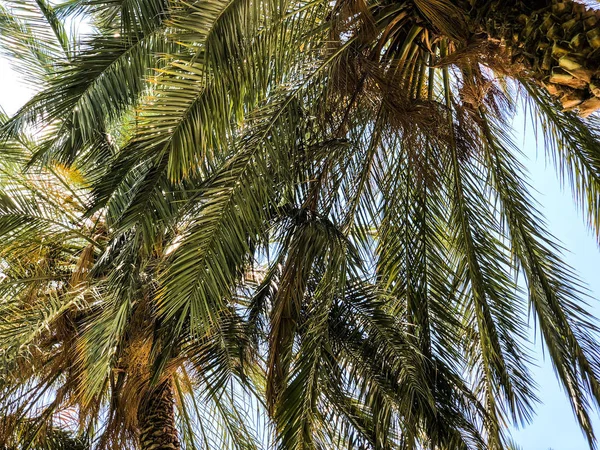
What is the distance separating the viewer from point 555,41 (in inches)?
179

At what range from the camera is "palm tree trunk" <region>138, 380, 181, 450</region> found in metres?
7.98

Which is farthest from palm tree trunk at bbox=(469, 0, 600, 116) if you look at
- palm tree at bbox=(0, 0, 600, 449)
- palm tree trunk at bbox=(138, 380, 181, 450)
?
palm tree trunk at bbox=(138, 380, 181, 450)

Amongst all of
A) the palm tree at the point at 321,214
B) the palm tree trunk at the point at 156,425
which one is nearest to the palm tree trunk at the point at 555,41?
the palm tree at the point at 321,214

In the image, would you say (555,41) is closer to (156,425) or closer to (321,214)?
(321,214)

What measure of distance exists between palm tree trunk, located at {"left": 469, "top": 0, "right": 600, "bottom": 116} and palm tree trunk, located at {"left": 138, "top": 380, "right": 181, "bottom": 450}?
4.85 metres

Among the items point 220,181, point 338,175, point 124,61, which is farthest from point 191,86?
point 338,175

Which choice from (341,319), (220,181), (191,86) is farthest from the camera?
(341,319)

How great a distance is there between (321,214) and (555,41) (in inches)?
111

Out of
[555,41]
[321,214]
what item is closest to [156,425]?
[321,214]

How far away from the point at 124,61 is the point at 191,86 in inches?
46.8

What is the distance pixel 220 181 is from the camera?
5570 millimetres

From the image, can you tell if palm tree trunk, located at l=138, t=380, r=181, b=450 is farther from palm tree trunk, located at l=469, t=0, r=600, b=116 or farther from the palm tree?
palm tree trunk, located at l=469, t=0, r=600, b=116

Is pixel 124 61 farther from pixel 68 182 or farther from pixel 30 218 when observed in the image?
pixel 68 182

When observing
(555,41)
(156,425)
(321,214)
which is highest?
(555,41)
